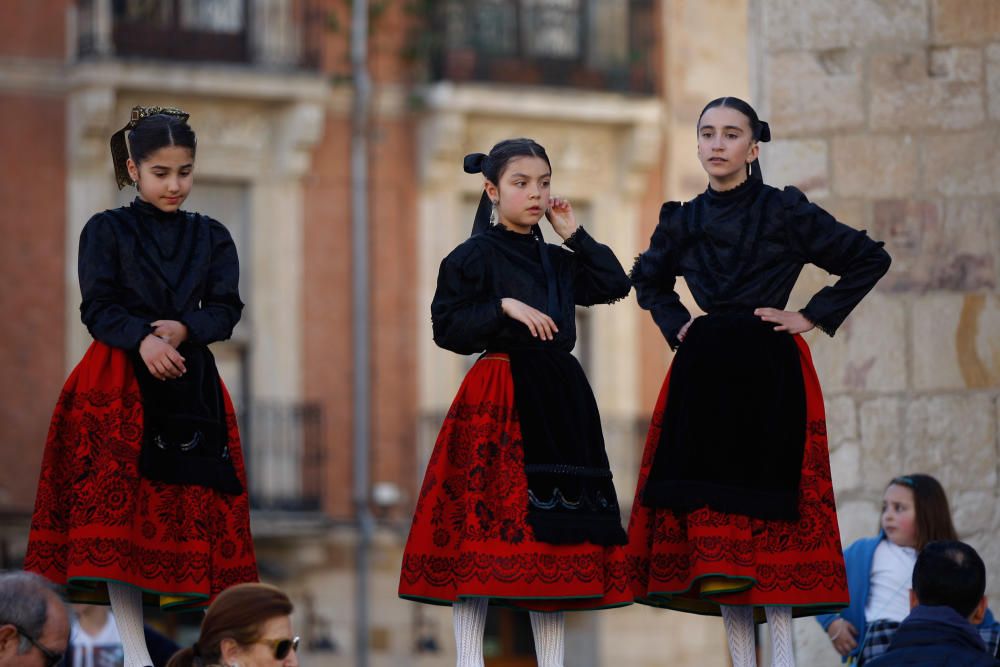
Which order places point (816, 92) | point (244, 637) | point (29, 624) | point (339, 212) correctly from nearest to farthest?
point (244, 637), point (29, 624), point (816, 92), point (339, 212)

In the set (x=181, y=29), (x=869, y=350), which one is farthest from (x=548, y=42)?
(x=869, y=350)

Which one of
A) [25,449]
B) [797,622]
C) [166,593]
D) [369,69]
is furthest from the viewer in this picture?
[369,69]

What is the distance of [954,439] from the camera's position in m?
9.32

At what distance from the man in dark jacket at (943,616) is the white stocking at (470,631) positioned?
3.65 ft

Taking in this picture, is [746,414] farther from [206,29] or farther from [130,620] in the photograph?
[206,29]

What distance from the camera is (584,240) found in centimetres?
695

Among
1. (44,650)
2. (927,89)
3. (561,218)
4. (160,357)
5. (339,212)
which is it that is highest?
(339,212)

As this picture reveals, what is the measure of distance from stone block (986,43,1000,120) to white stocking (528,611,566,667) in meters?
3.58

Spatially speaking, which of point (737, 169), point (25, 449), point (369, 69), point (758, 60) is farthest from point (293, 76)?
point (737, 169)

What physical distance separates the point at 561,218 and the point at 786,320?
73cm

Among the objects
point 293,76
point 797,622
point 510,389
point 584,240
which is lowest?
point 797,622

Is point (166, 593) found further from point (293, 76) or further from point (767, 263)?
point (293, 76)

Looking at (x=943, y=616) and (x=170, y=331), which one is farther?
(x=170, y=331)

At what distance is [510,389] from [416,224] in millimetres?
14054
